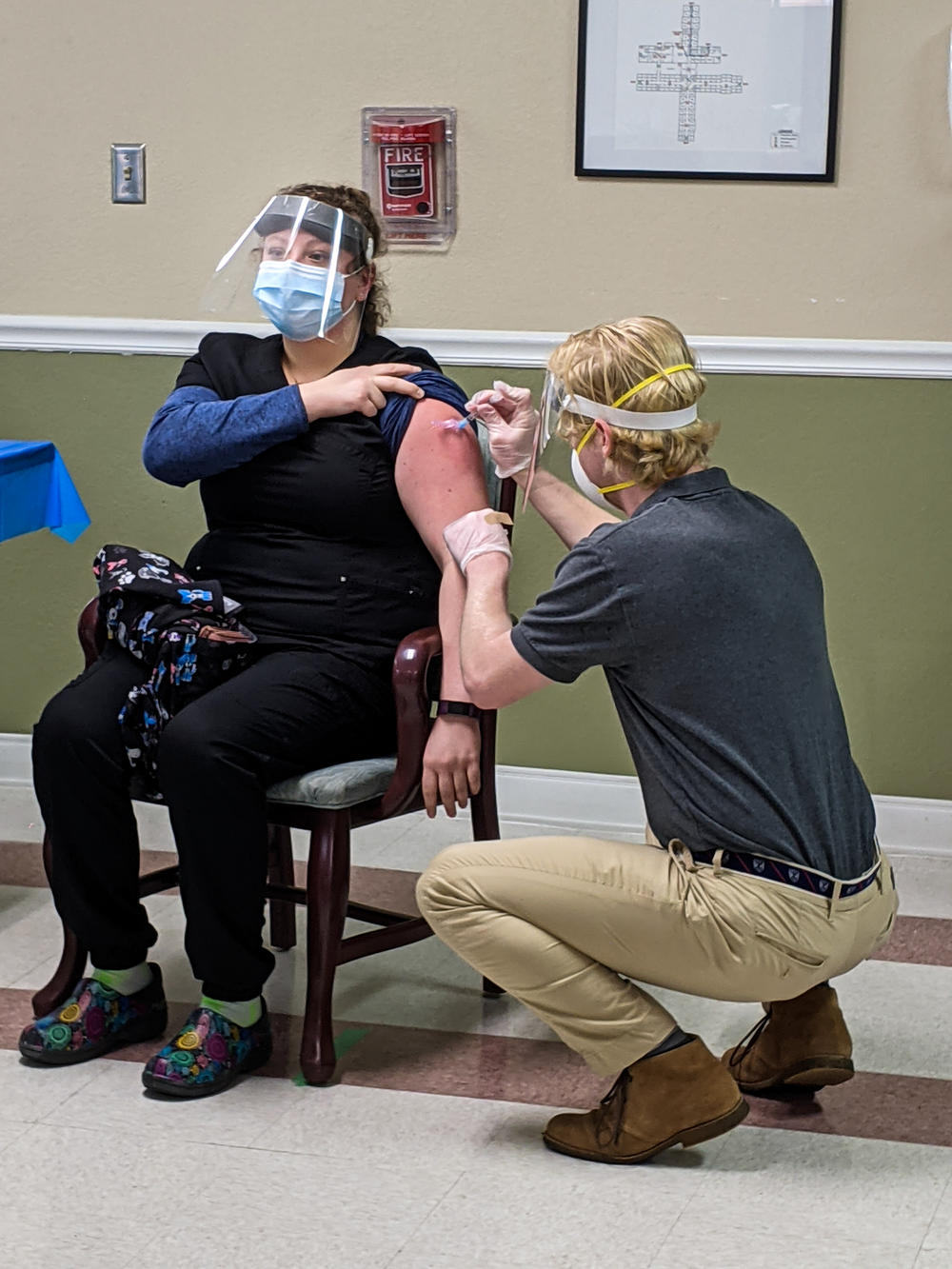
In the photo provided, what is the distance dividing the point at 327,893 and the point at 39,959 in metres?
0.68

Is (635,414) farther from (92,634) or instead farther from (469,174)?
(469,174)

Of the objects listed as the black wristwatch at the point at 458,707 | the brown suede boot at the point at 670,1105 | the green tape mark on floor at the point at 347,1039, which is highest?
the black wristwatch at the point at 458,707

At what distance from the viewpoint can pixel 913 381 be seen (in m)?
2.99

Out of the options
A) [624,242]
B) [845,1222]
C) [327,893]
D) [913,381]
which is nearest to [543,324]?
[624,242]

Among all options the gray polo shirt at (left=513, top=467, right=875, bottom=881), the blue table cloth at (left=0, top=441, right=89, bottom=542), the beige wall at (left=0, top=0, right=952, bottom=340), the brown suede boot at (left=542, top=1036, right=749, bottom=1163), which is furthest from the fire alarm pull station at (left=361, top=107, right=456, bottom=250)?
the brown suede boot at (left=542, top=1036, right=749, bottom=1163)

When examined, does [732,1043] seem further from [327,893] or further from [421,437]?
[421,437]

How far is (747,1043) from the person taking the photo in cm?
214

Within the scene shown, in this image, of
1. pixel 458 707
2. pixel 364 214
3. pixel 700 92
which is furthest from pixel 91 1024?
pixel 700 92

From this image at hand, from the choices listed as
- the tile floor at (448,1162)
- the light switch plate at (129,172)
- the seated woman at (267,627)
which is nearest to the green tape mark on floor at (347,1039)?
the tile floor at (448,1162)

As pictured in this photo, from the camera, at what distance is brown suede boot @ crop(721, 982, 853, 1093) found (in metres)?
2.04

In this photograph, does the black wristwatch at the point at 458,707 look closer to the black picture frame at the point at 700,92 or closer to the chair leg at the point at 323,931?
the chair leg at the point at 323,931

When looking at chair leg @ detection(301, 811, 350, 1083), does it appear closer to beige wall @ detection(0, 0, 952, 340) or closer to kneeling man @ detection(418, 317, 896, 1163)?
kneeling man @ detection(418, 317, 896, 1163)

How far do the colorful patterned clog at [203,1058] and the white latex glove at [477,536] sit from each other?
0.71 meters

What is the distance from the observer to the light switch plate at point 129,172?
3189 millimetres
